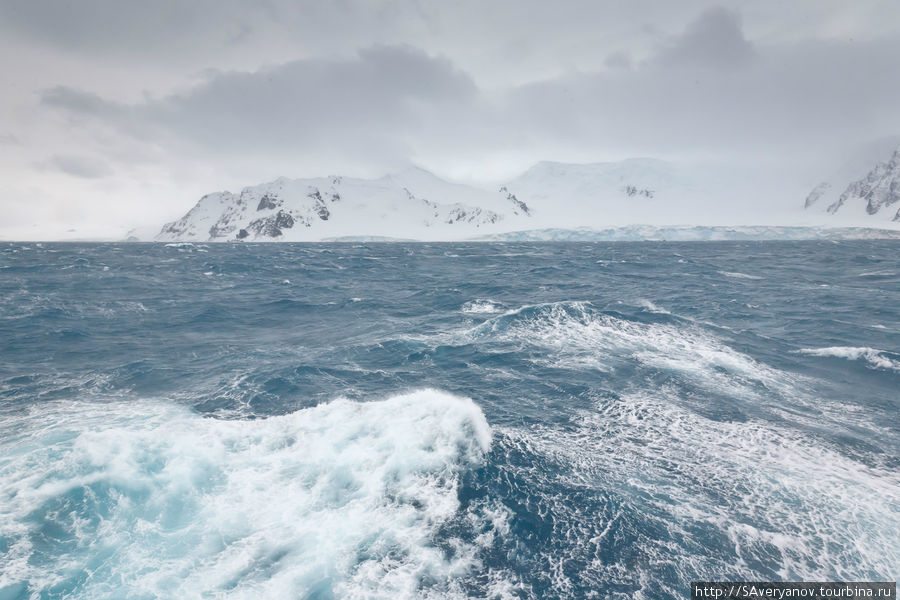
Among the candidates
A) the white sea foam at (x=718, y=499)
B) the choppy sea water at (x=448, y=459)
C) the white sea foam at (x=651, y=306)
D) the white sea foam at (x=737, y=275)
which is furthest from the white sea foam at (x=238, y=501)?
the white sea foam at (x=737, y=275)

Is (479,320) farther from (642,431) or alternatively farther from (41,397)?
(41,397)

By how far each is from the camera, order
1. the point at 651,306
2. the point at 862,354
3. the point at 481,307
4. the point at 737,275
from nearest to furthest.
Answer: the point at 862,354, the point at 651,306, the point at 481,307, the point at 737,275

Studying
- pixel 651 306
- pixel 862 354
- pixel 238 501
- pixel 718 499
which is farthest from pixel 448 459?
pixel 651 306

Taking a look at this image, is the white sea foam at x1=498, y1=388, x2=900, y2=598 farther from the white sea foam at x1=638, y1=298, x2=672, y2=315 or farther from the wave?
the wave

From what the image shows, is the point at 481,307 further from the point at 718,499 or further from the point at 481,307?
the point at 718,499

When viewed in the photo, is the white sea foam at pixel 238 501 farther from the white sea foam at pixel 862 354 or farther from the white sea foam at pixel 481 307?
the white sea foam at pixel 862 354

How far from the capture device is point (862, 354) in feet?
68.2

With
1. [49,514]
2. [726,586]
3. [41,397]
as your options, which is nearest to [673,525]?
[726,586]

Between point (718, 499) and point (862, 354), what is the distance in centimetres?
1678

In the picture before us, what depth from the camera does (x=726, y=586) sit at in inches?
332

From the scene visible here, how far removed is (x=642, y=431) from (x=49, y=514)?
16.4 metres

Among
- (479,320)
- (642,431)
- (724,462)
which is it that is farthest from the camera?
(479,320)

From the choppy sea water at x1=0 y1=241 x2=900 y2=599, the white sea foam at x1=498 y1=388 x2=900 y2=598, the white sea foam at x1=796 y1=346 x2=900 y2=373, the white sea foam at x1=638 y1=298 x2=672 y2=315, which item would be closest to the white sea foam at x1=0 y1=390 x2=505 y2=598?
the choppy sea water at x1=0 y1=241 x2=900 y2=599

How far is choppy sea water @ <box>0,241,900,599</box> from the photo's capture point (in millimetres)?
8875
